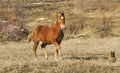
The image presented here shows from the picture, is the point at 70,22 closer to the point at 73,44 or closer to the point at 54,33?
the point at 73,44

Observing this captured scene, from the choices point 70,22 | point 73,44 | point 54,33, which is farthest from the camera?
point 70,22

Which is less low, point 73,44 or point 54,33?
point 54,33

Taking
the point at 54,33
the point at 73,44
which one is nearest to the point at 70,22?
the point at 73,44

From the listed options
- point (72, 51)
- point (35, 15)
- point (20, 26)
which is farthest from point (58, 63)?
point (35, 15)

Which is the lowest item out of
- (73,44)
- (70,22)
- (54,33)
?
(70,22)

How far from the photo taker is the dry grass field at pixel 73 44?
13.7 m

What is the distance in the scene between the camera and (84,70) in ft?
44.0

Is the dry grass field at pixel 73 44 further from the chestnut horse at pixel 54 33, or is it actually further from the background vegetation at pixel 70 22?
the chestnut horse at pixel 54 33

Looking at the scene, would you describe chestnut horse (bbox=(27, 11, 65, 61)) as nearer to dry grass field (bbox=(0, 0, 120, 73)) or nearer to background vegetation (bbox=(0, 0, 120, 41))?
dry grass field (bbox=(0, 0, 120, 73))

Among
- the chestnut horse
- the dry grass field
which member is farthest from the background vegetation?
the chestnut horse

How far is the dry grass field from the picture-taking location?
13.7 meters

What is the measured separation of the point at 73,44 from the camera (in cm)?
2577

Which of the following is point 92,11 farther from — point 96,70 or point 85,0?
point 96,70

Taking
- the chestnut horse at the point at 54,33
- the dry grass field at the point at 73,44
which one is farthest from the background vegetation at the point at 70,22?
the chestnut horse at the point at 54,33
